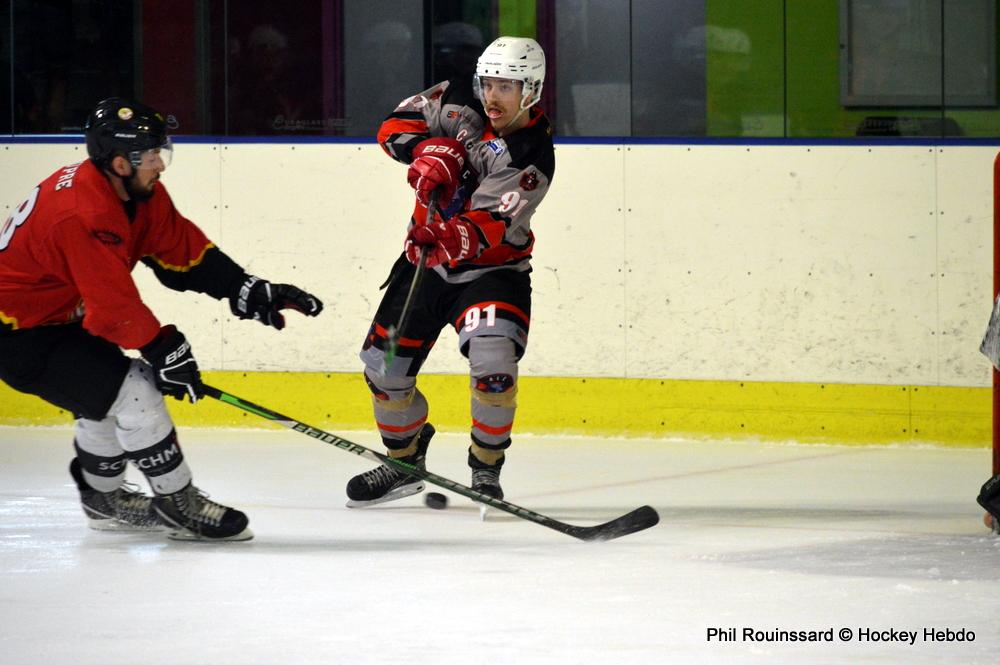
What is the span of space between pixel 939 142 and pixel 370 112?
77.1 inches

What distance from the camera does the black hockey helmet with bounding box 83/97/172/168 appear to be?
3.28m

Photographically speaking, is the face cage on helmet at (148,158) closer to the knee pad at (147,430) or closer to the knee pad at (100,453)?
the knee pad at (147,430)

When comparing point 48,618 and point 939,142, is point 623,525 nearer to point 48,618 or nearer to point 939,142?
point 48,618

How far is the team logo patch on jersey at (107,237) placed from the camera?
3.21m

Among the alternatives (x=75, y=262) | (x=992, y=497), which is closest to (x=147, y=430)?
(x=75, y=262)

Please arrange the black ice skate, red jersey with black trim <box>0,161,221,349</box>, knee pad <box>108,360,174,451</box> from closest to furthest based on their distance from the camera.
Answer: red jersey with black trim <box>0,161,221,349</box>, knee pad <box>108,360,174,451</box>, the black ice skate

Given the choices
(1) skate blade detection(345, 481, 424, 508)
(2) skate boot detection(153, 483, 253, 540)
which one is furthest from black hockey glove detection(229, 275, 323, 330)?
(1) skate blade detection(345, 481, 424, 508)

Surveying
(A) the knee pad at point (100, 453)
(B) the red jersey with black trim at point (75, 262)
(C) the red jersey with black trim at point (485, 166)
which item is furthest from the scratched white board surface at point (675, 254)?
(B) the red jersey with black trim at point (75, 262)

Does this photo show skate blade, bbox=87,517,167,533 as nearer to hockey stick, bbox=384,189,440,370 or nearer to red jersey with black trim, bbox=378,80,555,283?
hockey stick, bbox=384,189,440,370

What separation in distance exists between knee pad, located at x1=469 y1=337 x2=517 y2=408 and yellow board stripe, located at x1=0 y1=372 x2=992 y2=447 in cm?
140

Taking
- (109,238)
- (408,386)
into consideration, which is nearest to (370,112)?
(408,386)

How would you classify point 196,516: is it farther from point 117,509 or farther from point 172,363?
point 172,363

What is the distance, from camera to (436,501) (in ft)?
13.0

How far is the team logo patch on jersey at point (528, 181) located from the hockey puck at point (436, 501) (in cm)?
83
